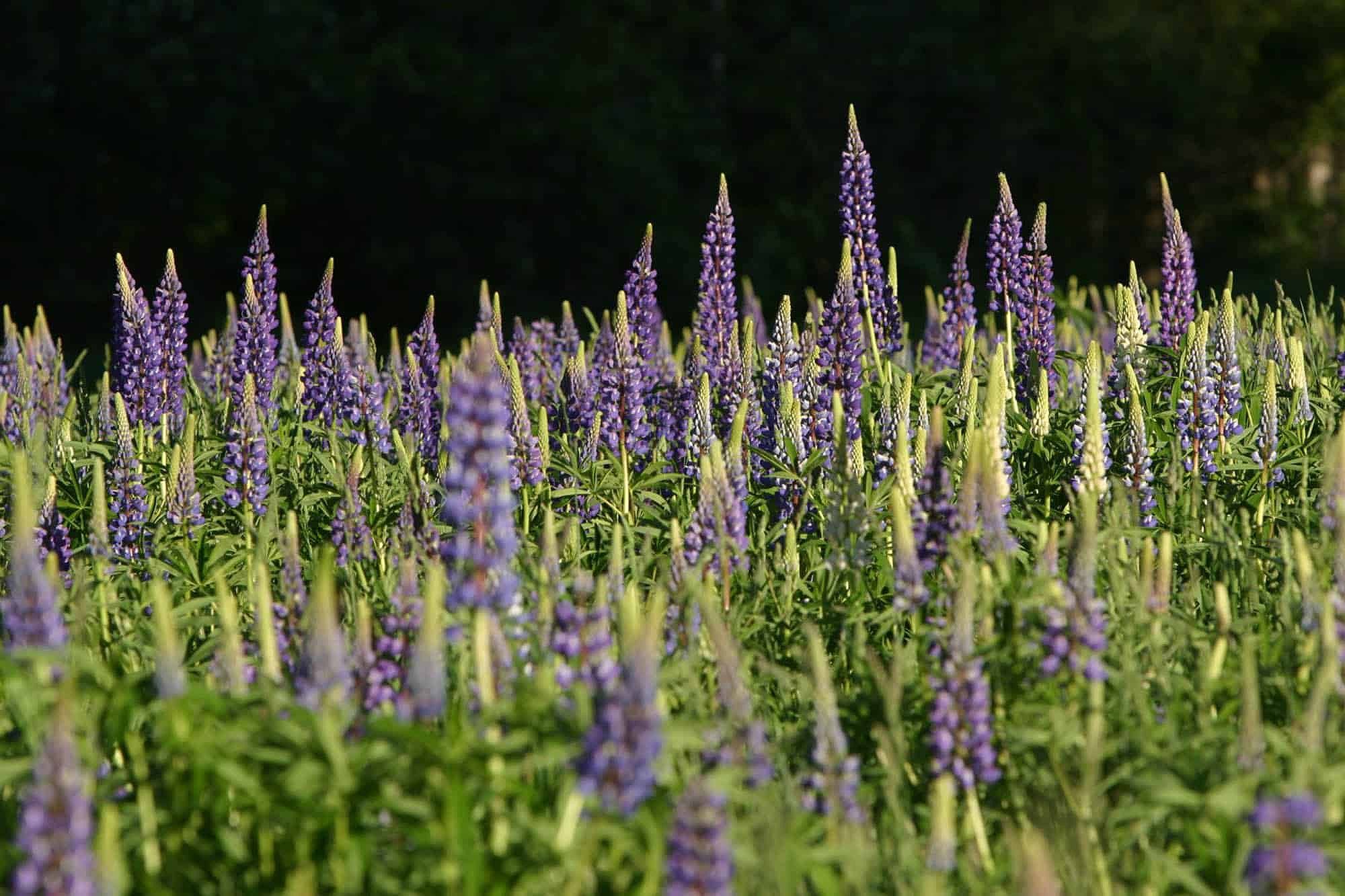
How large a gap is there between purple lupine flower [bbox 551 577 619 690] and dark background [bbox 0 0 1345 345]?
15.9 m

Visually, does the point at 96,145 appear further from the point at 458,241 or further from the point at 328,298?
the point at 328,298

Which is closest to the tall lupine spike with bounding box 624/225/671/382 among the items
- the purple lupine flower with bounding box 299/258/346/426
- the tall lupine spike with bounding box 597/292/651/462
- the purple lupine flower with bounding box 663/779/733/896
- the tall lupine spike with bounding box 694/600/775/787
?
the tall lupine spike with bounding box 597/292/651/462

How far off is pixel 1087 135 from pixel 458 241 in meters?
10.8

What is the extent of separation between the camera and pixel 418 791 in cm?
304

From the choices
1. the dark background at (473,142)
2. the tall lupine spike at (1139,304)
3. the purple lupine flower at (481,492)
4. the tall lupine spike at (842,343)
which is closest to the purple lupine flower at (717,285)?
the tall lupine spike at (842,343)

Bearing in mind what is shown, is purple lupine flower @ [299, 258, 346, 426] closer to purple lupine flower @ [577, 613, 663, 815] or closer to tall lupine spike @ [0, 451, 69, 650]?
tall lupine spike @ [0, 451, 69, 650]

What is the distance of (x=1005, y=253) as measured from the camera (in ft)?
22.0

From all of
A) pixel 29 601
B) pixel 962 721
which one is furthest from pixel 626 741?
pixel 29 601

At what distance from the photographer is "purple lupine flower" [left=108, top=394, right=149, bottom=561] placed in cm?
523

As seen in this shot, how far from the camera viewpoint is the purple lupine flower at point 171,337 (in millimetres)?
6684

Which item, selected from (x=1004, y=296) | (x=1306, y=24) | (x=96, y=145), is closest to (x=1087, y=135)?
(x=1306, y=24)

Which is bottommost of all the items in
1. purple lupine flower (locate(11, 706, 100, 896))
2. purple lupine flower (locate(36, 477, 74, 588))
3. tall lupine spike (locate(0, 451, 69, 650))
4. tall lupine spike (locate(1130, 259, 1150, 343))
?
purple lupine flower (locate(11, 706, 100, 896))

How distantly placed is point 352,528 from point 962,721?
2.16 m

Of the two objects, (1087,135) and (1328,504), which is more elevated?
(1087,135)
